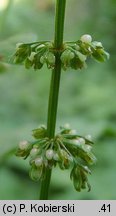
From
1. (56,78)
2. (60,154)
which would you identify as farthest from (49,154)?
(56,78)

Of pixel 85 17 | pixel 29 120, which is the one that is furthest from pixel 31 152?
pixel 85 17

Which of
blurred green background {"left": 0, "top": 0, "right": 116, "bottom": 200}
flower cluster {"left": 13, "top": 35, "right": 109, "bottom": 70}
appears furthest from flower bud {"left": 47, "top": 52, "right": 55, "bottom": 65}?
blurred green background {"left": 0, "top": 0, "right": 116, "bottom": 200}

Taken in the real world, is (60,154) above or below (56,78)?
below

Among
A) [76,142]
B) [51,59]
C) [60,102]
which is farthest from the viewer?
[60,102]

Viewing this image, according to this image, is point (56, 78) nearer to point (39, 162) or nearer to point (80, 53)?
point (80, 53)

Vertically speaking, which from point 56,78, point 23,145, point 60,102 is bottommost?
point 23,145

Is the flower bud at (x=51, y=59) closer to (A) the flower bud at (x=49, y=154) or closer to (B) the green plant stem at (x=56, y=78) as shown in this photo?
(B) the green plant stem at (x=56, y=78)

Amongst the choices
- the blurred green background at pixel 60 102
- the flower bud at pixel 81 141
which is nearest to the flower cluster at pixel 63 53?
the blurred green background at pixel 60 102
